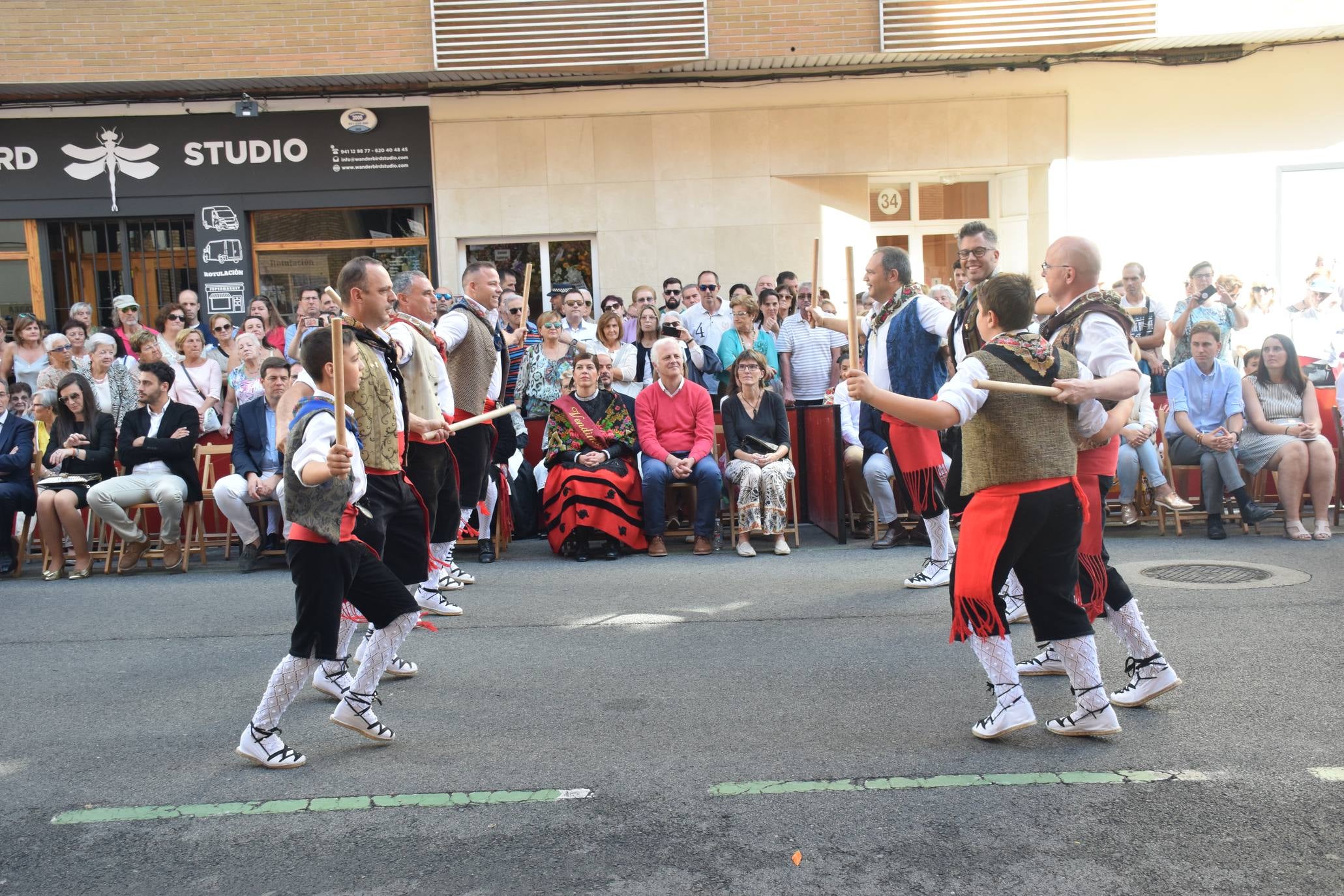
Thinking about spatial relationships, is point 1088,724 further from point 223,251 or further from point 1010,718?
point 223,251

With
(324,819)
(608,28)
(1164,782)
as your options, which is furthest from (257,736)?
(608,28)

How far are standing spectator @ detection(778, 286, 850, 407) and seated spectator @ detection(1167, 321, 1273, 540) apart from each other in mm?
→ 2854

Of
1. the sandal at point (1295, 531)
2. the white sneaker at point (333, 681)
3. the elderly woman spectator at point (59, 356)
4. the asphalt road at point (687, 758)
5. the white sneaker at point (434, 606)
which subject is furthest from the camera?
the elderly woman spectator at point (59, 356)

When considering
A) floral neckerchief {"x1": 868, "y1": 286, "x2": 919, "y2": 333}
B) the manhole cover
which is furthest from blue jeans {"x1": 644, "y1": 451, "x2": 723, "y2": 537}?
the manhole cover

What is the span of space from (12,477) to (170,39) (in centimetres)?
618

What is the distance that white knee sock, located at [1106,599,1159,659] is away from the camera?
461cm

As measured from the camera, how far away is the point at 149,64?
1298cm

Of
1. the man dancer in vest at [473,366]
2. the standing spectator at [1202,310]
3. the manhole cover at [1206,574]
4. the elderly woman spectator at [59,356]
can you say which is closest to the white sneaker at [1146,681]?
the manhole cover at [1206,574]

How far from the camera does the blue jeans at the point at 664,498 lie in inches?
349

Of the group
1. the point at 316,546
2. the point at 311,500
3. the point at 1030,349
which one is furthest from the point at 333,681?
the point at 1030,349

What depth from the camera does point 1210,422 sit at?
9.22 metres

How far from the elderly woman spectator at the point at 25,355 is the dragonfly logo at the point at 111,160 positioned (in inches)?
140

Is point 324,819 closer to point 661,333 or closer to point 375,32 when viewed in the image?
point 661,333

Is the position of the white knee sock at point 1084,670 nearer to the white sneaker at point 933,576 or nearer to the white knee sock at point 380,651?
the white knee sock at point 380,651
